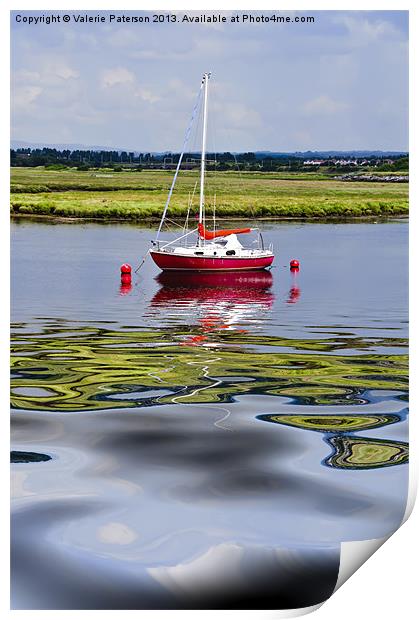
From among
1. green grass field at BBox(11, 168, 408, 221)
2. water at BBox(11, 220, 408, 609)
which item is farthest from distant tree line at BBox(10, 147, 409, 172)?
water at BBox(11, 220, 408, 609)

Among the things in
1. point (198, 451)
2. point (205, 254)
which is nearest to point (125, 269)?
point (205, 254)

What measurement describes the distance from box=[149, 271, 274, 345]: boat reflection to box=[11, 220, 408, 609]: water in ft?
0.49

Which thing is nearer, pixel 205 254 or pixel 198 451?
pixel 198 451

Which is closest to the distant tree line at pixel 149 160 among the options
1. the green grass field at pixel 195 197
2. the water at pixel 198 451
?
the green grass field at pixel 195 197

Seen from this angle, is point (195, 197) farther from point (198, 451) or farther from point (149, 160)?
point (198, 451)

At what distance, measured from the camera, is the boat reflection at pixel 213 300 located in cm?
1620

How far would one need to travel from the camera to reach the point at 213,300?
19.2 meters

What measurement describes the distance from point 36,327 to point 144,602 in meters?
8.77

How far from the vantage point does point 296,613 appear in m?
5.85

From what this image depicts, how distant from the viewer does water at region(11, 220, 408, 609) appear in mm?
6008

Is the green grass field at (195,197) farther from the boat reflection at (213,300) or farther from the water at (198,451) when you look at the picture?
the water at (198,451)

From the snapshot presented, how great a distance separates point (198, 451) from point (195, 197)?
13.8 m

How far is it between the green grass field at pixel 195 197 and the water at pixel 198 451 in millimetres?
5204
